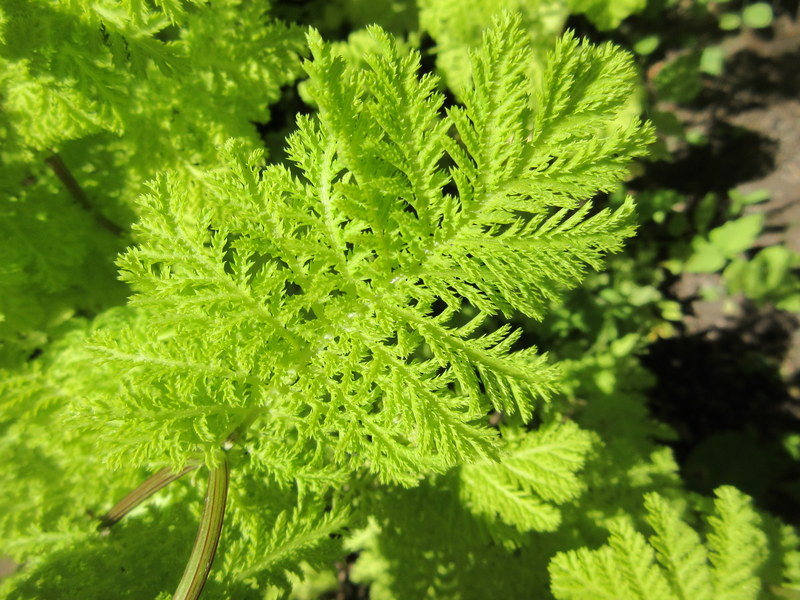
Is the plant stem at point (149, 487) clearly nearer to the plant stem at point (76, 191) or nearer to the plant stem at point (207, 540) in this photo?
the plant stem at point (207, 540)

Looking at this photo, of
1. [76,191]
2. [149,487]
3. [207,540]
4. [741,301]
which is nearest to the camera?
[207,540]

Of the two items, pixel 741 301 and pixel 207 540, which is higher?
pixel 741 301

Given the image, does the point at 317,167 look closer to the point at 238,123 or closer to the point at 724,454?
the point at 238,123

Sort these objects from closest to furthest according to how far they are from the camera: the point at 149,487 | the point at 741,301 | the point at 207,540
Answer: the point at 207,540 < the point at 149,487 < the point at 741,301

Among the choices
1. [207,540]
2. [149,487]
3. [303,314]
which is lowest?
[207,540]

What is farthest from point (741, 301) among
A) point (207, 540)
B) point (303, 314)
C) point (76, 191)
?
point (76, 191)

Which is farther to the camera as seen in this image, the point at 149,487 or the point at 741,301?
the point at 741,301

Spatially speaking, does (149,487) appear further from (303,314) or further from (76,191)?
(76,191)

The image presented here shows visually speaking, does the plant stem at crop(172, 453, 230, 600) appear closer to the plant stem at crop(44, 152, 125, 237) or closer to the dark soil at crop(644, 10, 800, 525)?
the plant stem at crop(44, 152, 125, 237)
